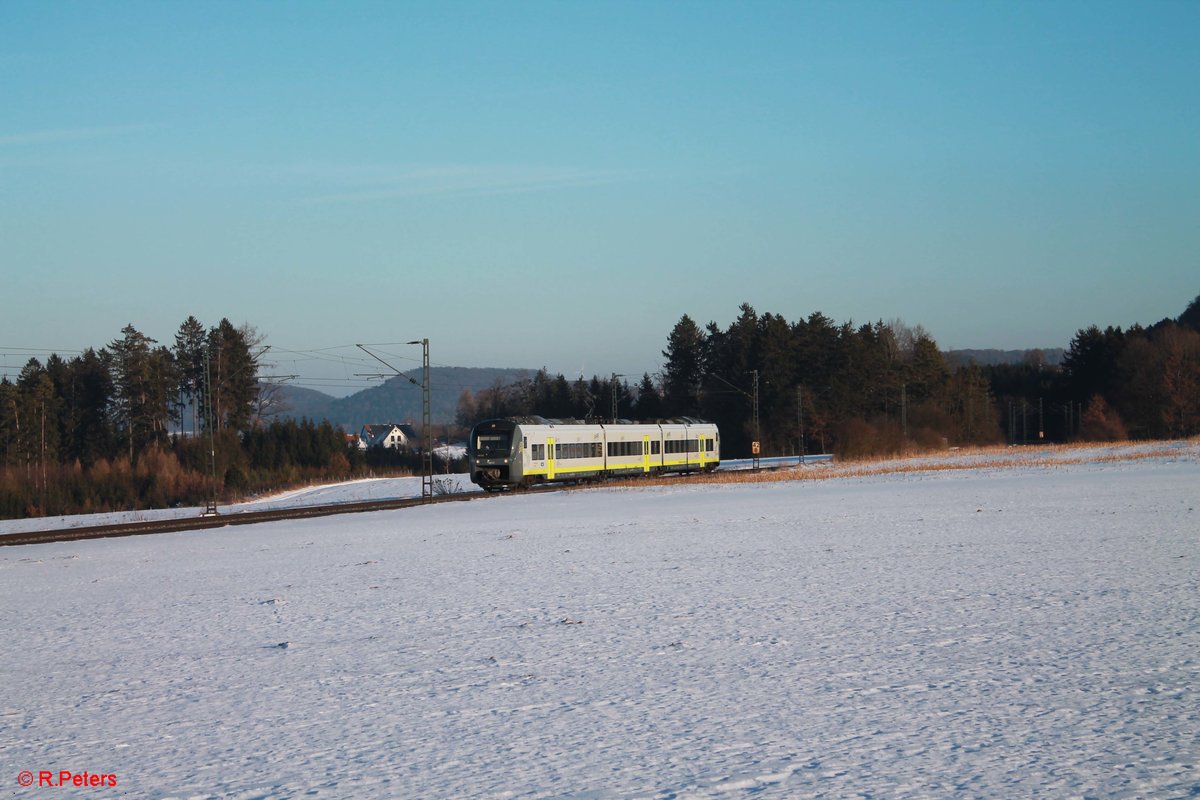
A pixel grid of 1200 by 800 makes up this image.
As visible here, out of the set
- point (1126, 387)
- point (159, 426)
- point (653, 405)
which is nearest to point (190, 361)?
point (159, 426)

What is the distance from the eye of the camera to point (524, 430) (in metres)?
50.4

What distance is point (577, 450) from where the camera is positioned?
2186 inches

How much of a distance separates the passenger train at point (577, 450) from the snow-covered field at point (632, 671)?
2878 cm

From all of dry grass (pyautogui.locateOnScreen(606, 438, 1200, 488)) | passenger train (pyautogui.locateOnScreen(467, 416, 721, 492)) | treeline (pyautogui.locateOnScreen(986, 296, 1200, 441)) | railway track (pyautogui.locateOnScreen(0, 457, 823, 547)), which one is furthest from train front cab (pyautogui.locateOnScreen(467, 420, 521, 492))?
treeline (pyautogui.locateOnScreen(986, 296, 1200, 441))

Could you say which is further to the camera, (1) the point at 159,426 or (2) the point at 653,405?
(2) the point at 653,405

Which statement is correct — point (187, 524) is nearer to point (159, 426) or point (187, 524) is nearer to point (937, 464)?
point (937, 464)

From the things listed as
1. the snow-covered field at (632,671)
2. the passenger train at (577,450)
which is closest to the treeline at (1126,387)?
the passenger train at (577,450)

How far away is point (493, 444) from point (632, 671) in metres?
40.8

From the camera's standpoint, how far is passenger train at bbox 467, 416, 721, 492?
5053 cm

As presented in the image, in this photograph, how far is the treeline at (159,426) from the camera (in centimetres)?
6894

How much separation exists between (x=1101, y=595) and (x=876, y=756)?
7.27m

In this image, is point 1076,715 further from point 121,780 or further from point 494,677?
point 121,780

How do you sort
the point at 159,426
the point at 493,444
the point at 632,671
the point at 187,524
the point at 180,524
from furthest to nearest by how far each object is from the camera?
the point at 159,426 < the point at 493,444 < the point at 180,524 < the point at 187,524 < the point at 632,671

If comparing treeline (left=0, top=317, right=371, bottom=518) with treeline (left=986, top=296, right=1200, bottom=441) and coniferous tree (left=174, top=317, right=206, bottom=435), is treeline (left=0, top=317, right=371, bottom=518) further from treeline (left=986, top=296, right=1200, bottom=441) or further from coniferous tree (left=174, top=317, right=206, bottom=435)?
treeline (left=986, top=296, right=1200, bottom=441)
